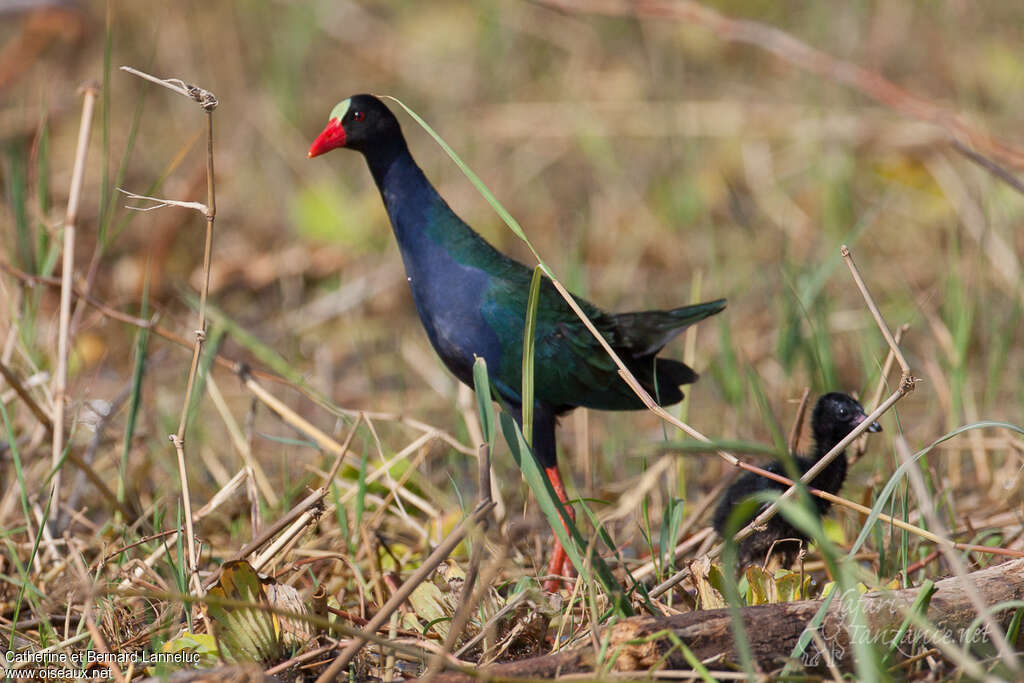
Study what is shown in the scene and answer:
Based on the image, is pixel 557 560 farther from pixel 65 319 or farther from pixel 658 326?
pixel 65 319

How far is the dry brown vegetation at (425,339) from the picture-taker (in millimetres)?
2258

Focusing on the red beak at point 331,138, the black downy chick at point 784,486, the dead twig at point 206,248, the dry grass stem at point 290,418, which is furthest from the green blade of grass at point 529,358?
the dry grass stem at point 290,418

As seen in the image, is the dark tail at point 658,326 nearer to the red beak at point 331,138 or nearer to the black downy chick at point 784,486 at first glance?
the black downy chick at point 784,486

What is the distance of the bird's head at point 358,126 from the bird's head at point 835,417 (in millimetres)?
1269

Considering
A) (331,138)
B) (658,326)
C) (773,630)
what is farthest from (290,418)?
(773,630)

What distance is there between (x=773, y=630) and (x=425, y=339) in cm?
283

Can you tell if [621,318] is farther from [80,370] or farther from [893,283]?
[893,283]

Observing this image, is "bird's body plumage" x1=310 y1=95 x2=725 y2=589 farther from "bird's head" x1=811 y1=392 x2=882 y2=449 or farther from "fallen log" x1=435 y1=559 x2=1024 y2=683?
"fallen log" x1=435 y1=559 x2=1024 y2=683

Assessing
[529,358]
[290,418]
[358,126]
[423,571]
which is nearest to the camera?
[423,571]

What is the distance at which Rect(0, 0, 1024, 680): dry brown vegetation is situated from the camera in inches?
88.9

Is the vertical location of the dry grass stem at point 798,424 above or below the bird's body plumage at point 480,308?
below

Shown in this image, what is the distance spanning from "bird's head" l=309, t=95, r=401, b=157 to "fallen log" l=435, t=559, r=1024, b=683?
141cm

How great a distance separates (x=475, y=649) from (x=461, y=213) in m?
3.17

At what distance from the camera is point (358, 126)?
2.80 metres
